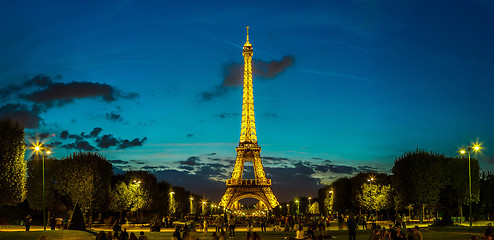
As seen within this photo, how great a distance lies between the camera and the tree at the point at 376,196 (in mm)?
86625

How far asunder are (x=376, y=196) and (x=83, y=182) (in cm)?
4637

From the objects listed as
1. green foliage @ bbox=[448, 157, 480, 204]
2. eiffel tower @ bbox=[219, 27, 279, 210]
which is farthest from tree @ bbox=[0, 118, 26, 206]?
eiffel tower @ bbox=[219, 27, 279, 210]

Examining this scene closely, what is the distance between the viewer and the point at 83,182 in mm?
69938

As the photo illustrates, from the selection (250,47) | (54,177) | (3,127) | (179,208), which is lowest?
(179,208)

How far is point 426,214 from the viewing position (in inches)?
3716

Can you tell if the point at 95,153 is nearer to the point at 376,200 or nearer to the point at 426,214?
the point at 376,200

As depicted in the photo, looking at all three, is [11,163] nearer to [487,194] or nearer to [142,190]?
[142,190]

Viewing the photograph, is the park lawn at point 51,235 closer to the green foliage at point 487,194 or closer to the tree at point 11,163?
the tree at point 11,163

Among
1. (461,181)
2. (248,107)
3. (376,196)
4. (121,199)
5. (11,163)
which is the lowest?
(376,196)

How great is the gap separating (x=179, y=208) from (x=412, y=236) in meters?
116

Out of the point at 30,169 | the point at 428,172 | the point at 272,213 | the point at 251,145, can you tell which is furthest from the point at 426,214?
the point at 30,169

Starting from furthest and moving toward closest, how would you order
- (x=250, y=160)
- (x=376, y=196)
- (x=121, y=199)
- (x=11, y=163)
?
(x=250, y=160), (x=376, y=196), (x=121, y=199), (x=11, y=163)

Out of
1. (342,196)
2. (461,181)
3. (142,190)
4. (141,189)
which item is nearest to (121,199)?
(141,189)

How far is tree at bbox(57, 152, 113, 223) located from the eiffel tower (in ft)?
165
